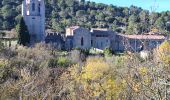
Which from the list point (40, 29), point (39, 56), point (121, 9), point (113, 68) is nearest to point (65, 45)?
point (40, 29)

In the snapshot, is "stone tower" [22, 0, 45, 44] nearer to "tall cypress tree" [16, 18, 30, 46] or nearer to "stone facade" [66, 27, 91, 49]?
"stone facade" [66, 27, 91, 49]

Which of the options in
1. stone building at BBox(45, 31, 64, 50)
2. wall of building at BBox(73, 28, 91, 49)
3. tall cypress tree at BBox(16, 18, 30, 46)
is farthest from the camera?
wall of building at BBox(73, 28, 91, 49)

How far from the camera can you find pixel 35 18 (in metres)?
42.4

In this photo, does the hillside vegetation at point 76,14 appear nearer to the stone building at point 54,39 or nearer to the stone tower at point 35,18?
the stone tower at point 35,18

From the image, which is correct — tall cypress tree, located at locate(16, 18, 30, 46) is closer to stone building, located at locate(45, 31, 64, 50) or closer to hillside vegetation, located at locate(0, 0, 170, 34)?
stone building, located at locate(45, 31, 64, 50)

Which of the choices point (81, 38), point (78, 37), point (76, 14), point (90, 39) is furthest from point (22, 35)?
point (76, 14)

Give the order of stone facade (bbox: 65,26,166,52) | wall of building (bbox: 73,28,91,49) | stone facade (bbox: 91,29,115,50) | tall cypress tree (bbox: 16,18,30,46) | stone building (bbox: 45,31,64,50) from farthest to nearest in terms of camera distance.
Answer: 1. stone facade (bbox: 91,29,115,50)
2. wall of building (bbox: 73,28,91,49)
3. stone facade (bbox: 65,26,166,52)
4. stone building (bbox: 45,31,64,50)
5. tall cypress tree (bbox: 16,18,30,46)

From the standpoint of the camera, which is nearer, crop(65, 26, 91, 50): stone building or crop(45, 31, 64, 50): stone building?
crop(45, 31, 64, 50): stone building

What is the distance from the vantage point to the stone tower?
40822mm

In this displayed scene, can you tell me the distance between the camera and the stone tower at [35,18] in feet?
134

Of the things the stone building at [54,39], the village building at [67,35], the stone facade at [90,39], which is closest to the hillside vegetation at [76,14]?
the village building at [67,35]

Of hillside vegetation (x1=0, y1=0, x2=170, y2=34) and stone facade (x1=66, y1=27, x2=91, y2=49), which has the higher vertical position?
hillside vegetation (x1=0, y1=0, x2=170, y2=34)

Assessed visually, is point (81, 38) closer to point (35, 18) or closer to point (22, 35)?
point (35, 18)

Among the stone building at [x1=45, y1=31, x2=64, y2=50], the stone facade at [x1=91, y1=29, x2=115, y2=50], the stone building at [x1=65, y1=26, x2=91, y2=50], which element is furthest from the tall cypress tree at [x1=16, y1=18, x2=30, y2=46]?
the stone facade at [x1=91, y1=29, x2=115, y2=50]
